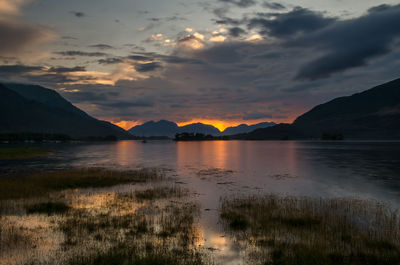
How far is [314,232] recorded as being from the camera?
21859 millimetres

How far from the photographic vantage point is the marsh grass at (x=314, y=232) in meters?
17.0

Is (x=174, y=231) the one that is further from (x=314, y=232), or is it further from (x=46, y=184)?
(x=46, y=184)

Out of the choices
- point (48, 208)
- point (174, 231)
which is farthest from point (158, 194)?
point (174, 231)

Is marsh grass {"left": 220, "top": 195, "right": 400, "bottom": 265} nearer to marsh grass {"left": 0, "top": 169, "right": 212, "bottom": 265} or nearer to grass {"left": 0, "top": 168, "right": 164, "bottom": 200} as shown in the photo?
marsh grass {"left": 0, "top": 169, "right": 212, "bottom": 265}

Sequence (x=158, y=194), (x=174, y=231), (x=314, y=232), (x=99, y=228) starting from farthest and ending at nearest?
(x=158, y=194) → (x=99, y=228) → (x=174, y=231) → (x=314, y=232)

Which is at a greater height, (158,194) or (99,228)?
(99,228)

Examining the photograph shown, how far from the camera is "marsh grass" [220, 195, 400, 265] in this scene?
17.0 m

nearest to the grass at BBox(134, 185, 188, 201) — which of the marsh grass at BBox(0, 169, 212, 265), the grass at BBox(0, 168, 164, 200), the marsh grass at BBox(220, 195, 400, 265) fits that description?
the marsh grass at BBox(0, 169, 212, 265)

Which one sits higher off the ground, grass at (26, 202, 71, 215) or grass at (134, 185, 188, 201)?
grass at (26, 202, 71, 215)

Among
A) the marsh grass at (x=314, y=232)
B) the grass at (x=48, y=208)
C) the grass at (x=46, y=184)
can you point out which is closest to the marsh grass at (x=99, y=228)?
the grass at (x=48, y=208)

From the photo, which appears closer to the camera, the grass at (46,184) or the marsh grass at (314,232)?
the marsh grass at (314,232)

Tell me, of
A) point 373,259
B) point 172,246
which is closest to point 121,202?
point 172,246

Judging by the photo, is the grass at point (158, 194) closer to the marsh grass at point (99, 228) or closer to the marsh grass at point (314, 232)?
the marsh grass at point (99, 228)

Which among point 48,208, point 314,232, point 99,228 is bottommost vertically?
point 314,232
